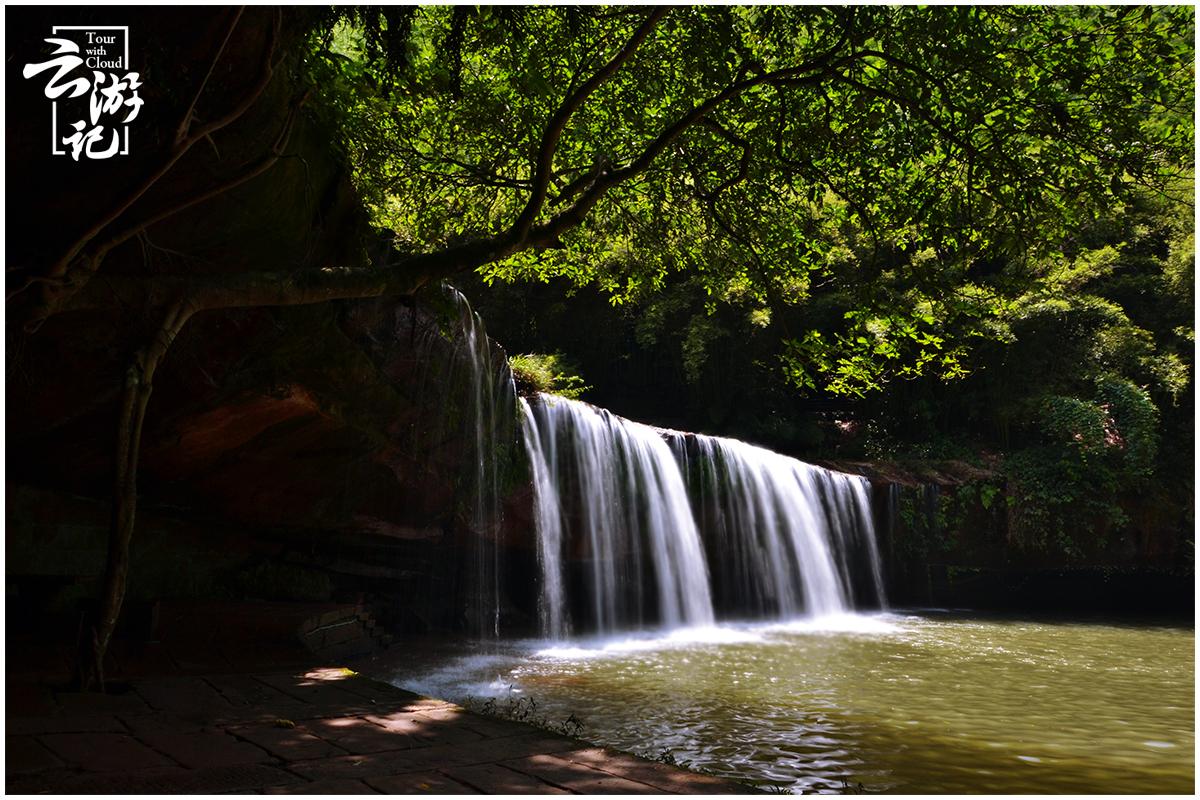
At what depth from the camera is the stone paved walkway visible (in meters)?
3.61

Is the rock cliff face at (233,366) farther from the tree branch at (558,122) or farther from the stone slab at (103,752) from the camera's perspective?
the stone slab at (103,752)

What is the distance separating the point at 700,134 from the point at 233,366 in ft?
16.2

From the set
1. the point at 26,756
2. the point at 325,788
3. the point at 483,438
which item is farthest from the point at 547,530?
the point at 325,788

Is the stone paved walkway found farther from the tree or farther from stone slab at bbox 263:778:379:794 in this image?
the tree

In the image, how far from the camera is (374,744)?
14.2 ft

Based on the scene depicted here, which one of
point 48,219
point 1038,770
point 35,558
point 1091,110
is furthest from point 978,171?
point 35,558

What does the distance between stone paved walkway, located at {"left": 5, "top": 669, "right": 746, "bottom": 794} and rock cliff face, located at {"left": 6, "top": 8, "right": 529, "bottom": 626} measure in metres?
2.21

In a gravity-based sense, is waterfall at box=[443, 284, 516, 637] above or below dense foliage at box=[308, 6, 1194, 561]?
below

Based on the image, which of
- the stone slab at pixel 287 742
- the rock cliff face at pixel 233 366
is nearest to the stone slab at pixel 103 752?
the stone slab at pixel 287 742

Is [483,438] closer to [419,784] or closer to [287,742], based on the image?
[287,742]

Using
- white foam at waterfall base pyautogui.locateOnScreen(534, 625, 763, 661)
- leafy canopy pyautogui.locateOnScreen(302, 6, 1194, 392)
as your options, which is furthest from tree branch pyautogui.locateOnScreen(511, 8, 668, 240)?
white foam at waterfall base pyautogui.locateOnScreen(534, 625, 763, 661)

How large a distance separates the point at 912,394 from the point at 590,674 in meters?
16.7

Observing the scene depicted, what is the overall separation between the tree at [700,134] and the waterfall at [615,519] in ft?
12.0

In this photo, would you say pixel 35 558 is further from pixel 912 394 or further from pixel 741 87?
pixel 912 394
